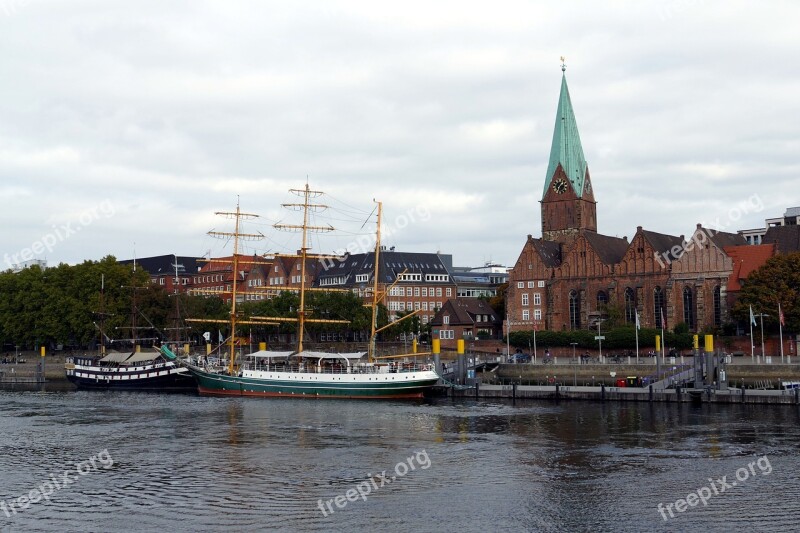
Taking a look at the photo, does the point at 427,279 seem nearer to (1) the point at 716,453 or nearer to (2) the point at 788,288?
(2) the point at 788,288

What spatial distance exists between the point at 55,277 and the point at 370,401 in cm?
7036

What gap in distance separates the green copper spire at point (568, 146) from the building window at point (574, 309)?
20746mm

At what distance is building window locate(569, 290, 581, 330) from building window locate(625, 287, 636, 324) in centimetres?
737

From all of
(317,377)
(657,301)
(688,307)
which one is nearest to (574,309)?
(657,301)

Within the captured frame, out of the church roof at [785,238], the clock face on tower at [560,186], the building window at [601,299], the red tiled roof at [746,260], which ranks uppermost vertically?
the clock face on tower at [560,186]

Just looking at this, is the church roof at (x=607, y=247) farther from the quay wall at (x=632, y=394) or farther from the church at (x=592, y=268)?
the quay wall at (x=632, y=394)

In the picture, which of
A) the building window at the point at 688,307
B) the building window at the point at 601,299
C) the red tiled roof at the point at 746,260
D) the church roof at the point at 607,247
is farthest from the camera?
the church roof at the point at 607,247

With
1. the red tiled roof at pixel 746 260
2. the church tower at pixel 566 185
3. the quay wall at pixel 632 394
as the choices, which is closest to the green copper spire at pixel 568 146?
the church tower at pixel 566 185

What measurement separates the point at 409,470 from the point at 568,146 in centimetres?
10654

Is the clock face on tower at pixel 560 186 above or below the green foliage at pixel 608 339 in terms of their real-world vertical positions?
above

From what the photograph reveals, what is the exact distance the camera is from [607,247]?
5153 inches

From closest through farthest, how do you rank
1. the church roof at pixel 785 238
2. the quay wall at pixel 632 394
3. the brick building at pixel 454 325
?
the quay wall at pixel 632 394 → the church roof at pixel 785 238 → the brick building at pixel 454 325

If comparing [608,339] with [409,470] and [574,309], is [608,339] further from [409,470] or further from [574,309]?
[409,470]

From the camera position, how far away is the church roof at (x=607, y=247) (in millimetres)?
126938
